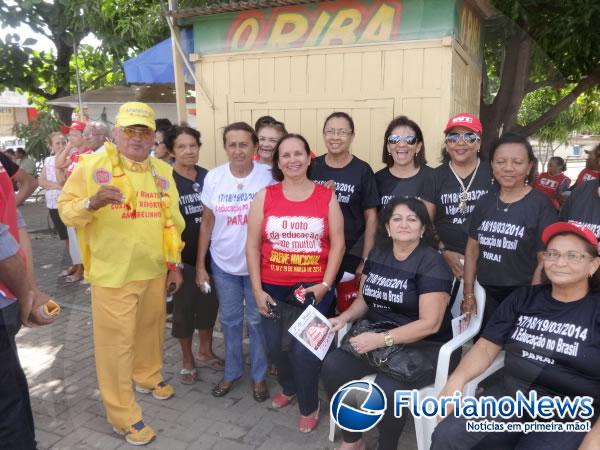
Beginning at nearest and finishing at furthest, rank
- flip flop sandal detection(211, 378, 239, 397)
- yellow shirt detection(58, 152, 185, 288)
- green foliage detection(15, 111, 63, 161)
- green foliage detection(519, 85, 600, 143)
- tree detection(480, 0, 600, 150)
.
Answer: yellow shirt detection(58, 152, 185, 288) < flip flop sandal detection(211, 378, 239, 397) < tree detection(480, 0, 600, 150) < green foliage detection(519, 85, 600, 143) < green foliage detection(15, 111, 63, 161)

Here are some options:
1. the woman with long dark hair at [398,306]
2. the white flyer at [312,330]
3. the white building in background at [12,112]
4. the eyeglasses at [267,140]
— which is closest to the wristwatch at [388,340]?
the woman with long dark hair at [398,306]

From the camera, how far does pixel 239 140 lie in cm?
327

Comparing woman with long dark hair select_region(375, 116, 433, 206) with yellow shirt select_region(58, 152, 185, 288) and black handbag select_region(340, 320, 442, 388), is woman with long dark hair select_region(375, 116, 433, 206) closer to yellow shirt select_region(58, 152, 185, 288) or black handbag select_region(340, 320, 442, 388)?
black handbag select_region(340, 320, 442, 388)

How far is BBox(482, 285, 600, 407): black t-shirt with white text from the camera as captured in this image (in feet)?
7.15

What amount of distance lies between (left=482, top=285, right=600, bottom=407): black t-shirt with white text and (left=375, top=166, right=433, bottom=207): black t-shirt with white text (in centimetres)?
103

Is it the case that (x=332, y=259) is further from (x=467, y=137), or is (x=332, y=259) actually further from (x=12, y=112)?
(x=12, y=112)

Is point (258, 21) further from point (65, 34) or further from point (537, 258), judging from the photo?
point (65, 34)

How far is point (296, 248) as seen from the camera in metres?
3.02

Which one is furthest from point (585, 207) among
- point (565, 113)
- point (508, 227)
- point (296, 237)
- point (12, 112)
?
point (12, 112)

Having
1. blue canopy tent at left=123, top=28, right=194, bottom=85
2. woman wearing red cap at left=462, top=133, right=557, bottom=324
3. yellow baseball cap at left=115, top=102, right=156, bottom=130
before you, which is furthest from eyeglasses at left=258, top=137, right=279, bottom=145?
blue canopy tent at left=123, top=28, right=194, bottom=85

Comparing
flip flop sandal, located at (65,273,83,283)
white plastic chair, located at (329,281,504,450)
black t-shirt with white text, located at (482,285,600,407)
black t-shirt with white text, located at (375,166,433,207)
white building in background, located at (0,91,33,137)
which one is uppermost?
white building in background, located at (0,91,33,137)

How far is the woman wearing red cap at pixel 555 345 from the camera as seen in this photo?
2174mm

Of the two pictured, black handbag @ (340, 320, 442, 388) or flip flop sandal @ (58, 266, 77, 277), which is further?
flip flop sandal @ (58, 266, 77, 277)

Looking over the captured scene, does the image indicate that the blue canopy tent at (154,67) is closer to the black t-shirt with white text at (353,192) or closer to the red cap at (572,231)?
the black t-shirt with white text at (353,192)
